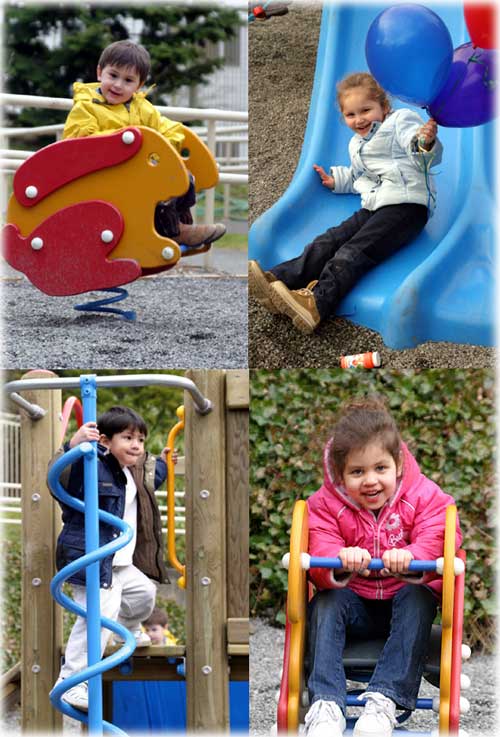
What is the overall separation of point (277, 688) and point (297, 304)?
175 cm

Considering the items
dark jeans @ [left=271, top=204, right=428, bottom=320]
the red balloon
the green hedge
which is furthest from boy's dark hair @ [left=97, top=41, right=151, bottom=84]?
the green hedge

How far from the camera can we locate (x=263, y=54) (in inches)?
192

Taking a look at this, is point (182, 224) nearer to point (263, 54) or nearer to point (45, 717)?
point (263, 54)

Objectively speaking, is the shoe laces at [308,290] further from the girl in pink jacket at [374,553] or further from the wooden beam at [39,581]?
the wooden beam at [39,581]

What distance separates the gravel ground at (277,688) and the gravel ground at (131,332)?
4.81 ft

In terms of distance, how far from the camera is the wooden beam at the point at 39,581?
3.62 meters

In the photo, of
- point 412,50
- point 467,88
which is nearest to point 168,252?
point 412,50

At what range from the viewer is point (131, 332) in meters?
4.38

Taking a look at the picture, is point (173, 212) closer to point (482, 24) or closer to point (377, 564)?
point (482, 24)

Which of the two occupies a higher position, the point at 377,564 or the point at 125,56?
the point at 125,56

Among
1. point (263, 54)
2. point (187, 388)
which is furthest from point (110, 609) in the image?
point (263, 54)

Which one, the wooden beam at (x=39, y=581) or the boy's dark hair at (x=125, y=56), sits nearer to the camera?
the wooden beam at (x=39, y=581)

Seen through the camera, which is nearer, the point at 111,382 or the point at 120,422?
the point at 111,382

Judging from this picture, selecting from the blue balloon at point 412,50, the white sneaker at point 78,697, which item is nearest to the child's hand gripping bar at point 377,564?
the white sneaker at point 78,697
